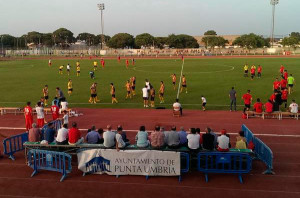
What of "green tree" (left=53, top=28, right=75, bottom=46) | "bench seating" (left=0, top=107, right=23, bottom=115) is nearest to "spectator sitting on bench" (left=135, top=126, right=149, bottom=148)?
"bench seating" (left=0, top=107, right=23, bottom=115)

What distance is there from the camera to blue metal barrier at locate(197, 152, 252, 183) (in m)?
9.90

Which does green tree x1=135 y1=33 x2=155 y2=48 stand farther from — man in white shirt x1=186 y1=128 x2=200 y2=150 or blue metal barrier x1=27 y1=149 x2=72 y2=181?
man in white shirt x1=186 y1=128 x2=200 y2=150

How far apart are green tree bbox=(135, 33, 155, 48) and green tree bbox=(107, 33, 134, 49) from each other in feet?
15.3

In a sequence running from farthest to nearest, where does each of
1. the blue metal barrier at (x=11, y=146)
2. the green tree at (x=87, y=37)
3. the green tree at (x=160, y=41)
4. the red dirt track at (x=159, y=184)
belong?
1. the green tree at (x=87, y=37)
2. the green tree at (x=160, y=41)
3. the blue metal barrier at (x=11, y=146)
4. the red dirt track at (x=159, y=184)

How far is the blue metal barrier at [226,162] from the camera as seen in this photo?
990 cm

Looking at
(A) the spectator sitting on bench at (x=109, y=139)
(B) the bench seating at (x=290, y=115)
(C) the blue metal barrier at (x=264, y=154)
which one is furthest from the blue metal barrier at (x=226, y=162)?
(B) the bench seating at (x=290, y=115)

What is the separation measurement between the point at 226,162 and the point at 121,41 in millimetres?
115446

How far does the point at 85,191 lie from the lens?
9.34 metres

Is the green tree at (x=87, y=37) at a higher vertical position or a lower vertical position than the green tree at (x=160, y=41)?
higher

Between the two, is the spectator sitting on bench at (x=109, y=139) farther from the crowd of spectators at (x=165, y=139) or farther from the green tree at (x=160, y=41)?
the green tree at (x=160, y=41)

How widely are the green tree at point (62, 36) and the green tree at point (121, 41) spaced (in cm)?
4365

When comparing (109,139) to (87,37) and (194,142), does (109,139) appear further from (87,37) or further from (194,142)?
(87,37)

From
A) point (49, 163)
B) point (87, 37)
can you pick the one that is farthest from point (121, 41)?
point (49, 163)

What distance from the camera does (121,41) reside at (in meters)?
122
